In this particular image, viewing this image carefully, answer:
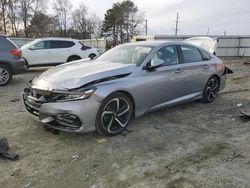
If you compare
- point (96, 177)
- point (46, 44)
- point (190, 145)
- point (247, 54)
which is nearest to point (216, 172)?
point (190, 145)

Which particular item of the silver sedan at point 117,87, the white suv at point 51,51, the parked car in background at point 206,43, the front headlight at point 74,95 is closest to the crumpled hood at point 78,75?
the silver sedan at point 117,87

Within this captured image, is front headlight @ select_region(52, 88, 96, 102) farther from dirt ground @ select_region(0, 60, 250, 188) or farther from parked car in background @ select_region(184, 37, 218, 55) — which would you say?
parked car in background @ select_region(184, 37, 218, 55)

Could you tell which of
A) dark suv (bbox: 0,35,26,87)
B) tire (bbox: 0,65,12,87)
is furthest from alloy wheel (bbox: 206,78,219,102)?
tire (bbox: 0,65,12,87)

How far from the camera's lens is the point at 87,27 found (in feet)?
178

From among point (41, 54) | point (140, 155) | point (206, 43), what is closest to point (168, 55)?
point (140, 155)

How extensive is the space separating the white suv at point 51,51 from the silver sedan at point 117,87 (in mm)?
7620

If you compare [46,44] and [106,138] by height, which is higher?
[46,44]

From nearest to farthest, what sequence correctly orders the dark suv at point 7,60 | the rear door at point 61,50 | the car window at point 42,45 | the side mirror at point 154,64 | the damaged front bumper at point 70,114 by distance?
1. the damaged front bumper at point 70,114
2. the side mirror at point 154,64
3. the dark suv at point 7,60
4. the car window at point 42,45
5. the rear door at point 61,50

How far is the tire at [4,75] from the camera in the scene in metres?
8.99

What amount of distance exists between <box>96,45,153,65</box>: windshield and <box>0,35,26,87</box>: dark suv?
14.6 ft

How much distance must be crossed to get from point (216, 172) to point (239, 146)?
3.43ft

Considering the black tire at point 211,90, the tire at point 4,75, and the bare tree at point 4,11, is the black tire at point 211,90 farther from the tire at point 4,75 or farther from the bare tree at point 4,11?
the bare tree at point 4,11

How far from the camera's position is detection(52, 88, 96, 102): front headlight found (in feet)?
13.5

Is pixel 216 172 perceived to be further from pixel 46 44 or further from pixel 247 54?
pixel 247 54
